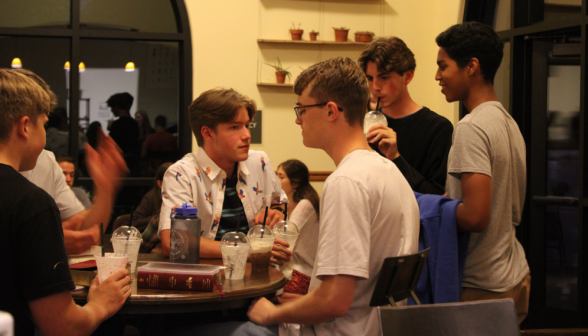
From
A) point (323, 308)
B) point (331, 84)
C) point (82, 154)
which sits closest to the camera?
point (323, 308)

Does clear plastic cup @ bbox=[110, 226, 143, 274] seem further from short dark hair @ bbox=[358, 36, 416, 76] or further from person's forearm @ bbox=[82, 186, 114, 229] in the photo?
short dark hair @ bbox=[358, 36, 416, 76]

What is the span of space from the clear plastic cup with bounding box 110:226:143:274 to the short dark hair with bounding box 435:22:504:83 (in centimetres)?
132

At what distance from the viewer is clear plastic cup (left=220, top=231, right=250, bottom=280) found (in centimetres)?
188

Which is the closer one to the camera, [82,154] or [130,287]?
[130,287]

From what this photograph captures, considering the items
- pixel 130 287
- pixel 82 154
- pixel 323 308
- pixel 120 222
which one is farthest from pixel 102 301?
pixel 82 154

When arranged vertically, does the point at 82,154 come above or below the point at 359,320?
above

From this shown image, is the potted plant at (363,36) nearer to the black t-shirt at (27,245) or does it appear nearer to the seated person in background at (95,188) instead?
the seated person in background at (95,188)

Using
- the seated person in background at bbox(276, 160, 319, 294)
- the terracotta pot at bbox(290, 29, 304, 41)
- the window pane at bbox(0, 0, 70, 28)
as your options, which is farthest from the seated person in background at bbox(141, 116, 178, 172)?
the seated person in background at bbox(276, 160, 319, 294)

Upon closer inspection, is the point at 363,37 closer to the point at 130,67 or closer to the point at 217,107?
the point at 130,67

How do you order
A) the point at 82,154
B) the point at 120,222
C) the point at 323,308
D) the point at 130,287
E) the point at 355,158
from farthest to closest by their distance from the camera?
the point at 82,154, the point at 120,222, the point at 130,287, the point at 355,158, the point at 323,308

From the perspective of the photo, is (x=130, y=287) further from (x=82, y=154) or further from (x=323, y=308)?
(x=82, y=154)

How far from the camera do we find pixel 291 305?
142 cm

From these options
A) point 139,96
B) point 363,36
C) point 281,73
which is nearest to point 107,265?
point 281,73

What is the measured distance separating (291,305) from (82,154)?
4238 millimetres
